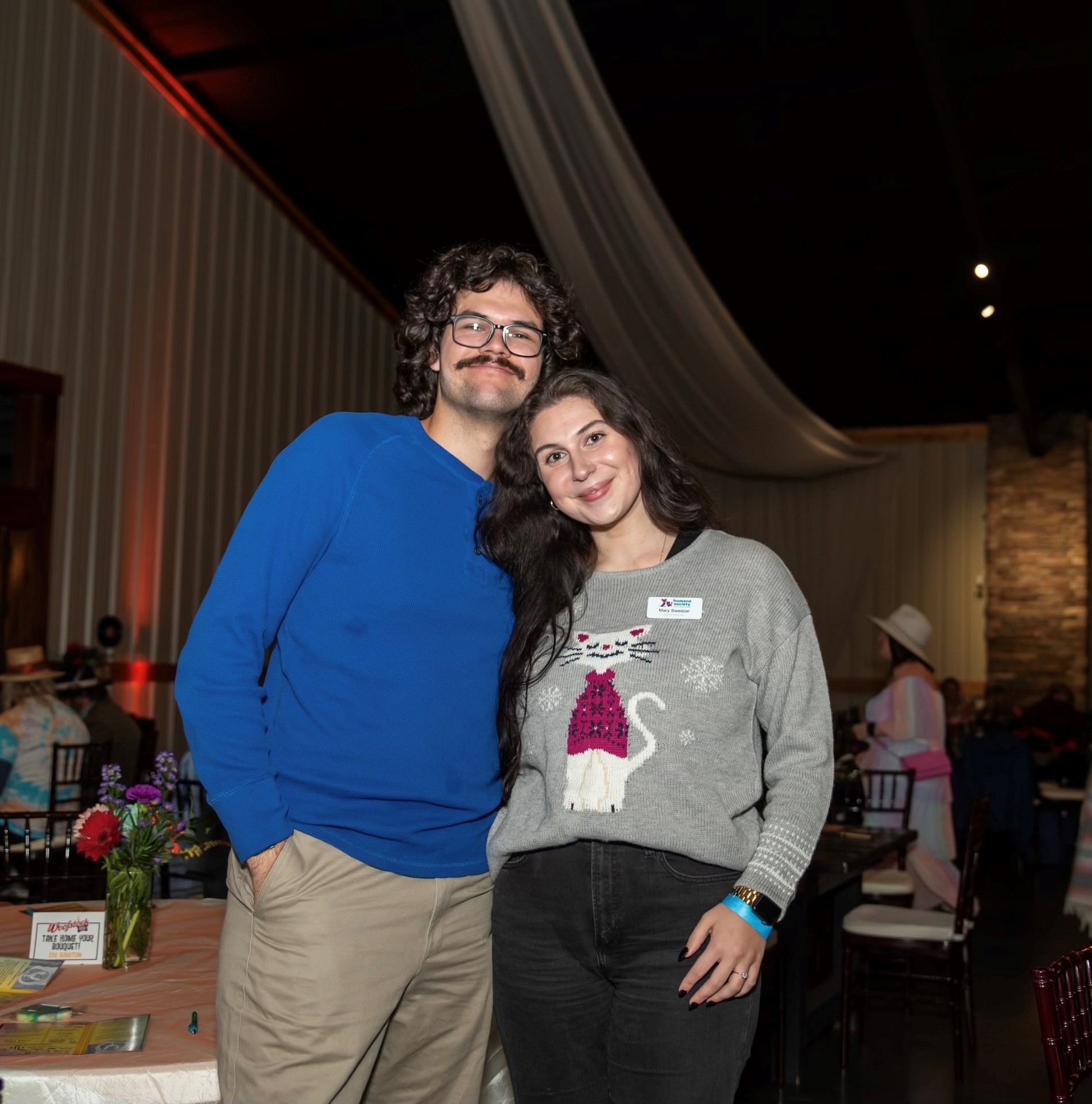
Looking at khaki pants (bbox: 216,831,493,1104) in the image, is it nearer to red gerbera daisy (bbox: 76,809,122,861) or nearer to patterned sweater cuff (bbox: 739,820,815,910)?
patterned sweater cuff (bbox: 739,820,815,910)

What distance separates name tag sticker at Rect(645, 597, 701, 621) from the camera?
1.45 m

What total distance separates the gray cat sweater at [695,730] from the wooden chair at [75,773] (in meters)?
3.64

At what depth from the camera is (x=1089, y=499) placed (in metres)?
11.4

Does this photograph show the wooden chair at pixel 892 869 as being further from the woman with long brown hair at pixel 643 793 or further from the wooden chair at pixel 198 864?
the woman with long brown hair at pixel 643 793

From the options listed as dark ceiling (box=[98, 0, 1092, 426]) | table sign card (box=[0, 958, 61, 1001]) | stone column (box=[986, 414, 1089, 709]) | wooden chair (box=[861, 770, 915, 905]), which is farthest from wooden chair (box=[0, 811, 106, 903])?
stone column (box=[986, 414, 1089, 709])

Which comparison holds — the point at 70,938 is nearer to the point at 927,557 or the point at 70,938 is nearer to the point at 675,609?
the point at 675,609

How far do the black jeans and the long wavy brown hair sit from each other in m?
0.17

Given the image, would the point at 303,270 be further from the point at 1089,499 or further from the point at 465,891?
the point at 465,891

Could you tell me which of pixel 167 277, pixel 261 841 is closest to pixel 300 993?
pixel 261 841

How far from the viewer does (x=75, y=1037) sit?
161cm

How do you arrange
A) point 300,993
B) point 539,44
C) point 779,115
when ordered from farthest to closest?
point 779,115 → point 539,44 → point 300,993

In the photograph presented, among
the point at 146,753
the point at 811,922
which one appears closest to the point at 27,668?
the point at 146,753

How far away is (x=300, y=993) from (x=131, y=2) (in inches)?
318

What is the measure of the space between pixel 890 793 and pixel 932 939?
1.61 m
